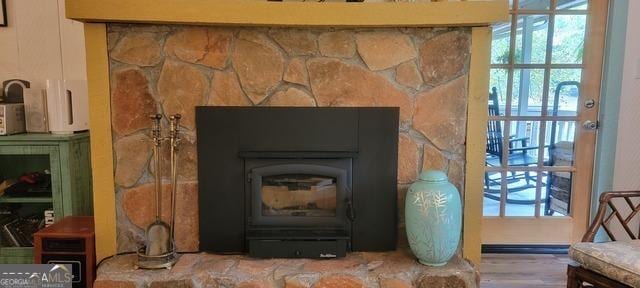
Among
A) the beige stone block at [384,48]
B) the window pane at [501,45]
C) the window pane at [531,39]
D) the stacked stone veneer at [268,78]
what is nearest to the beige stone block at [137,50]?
the stacked stone veneer at [268,78]

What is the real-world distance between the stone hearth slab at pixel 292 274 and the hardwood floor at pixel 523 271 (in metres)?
0.60

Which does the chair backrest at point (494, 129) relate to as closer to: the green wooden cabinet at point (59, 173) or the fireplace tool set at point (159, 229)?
the fireplace tool set at point (159, 229)

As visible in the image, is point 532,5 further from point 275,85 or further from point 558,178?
point 275,85

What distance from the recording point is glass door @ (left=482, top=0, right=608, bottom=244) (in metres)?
2.76

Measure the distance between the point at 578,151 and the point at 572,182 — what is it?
0.20 metres

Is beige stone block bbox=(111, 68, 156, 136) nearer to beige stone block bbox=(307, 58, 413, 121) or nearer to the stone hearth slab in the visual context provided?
the stone hearth slab

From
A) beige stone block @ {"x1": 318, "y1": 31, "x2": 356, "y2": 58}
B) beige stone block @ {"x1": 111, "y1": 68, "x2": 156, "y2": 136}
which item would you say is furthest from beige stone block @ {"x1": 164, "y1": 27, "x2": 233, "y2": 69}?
beige stone block @ {"x1": 318, "y1": 31, "x2": 356, "y2": 58}

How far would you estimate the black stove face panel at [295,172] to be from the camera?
209 centimetres

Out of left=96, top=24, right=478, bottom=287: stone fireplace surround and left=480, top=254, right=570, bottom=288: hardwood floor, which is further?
left=480, top=254, right=570, bottom=288: hardwood floor

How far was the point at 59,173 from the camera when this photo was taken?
235 cm

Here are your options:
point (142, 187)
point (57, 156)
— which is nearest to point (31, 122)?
point (57, 156)

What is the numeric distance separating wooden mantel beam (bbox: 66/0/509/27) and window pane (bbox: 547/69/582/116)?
3.66 feet

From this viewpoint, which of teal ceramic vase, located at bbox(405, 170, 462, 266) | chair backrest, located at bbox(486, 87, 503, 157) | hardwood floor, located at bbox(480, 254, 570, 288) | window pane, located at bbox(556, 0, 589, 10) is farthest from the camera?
chair backrest, located at bbox(486, 87, 503, 157)

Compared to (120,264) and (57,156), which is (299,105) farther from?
(57,156)
